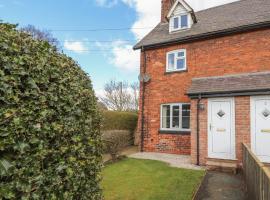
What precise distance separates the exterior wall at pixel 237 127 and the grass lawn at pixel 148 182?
4.36 feet

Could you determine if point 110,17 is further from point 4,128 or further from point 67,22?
point 4,128

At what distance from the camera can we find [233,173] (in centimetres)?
780

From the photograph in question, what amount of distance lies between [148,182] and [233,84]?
5.36 meters

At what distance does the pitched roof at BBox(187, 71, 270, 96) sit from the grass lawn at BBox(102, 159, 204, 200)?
3.26 m

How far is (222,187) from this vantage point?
6195mm

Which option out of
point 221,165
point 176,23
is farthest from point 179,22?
point 221,165

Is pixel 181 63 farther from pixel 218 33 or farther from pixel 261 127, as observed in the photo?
pixel 261 127

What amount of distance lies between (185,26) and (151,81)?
3.75 metres

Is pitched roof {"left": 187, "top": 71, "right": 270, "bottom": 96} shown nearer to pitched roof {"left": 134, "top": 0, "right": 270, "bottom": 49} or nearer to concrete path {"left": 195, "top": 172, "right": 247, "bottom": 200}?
pitched roof {"left": 134, "top": 0, "right": 270, "bottom": 49}

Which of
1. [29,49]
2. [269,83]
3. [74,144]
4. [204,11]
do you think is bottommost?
[74,144]

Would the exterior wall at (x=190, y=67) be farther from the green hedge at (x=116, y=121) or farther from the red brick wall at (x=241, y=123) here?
the green hedge at (x=116, y=121)

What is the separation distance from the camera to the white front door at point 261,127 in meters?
8.12

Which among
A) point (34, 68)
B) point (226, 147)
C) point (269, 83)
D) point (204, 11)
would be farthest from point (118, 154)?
point (204, 11)

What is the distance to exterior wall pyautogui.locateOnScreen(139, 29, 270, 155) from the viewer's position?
10320 millimetres
